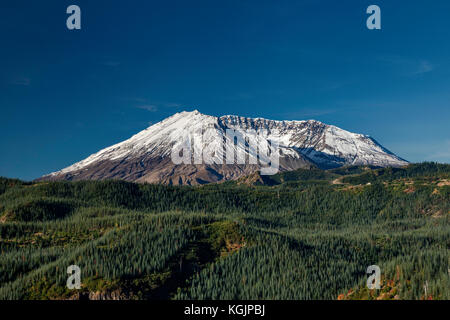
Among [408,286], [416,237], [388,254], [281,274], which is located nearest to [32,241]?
[281,274]

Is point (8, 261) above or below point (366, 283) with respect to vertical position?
above

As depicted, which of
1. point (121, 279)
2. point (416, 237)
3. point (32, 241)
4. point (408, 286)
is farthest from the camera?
point (416, 237)

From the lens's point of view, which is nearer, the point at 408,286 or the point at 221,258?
the point at 408,286

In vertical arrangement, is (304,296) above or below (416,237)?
below
